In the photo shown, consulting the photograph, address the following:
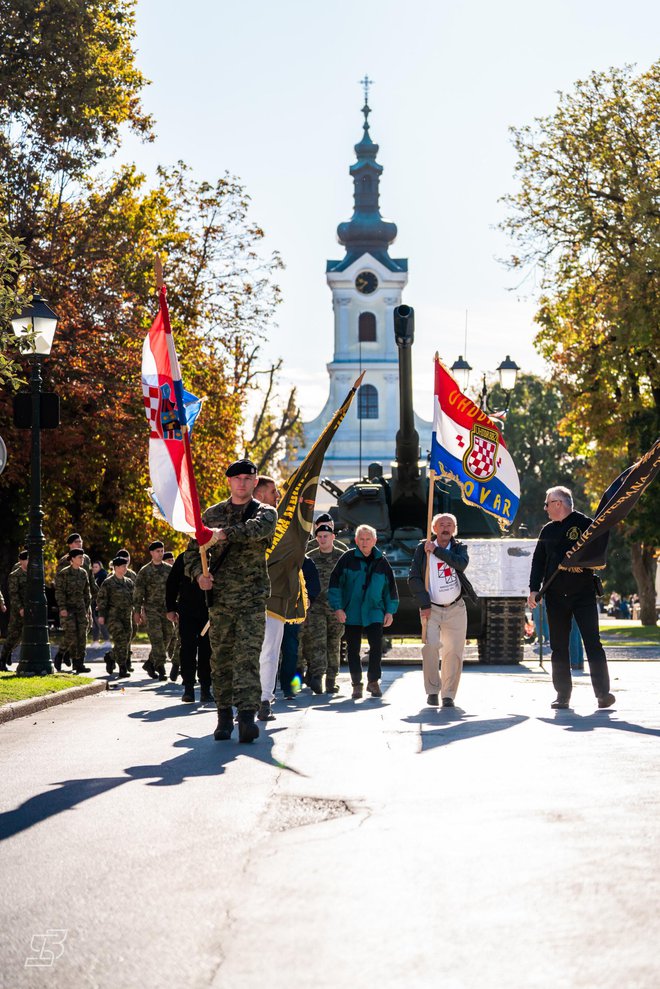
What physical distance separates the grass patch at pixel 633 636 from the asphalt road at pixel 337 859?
847 inches

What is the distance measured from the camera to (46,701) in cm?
1470

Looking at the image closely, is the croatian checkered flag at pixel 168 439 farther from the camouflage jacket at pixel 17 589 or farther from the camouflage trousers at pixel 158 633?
the camouflage jacket at pixel 17 589

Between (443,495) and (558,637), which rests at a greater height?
(443,495)

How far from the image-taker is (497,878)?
5.72 meters

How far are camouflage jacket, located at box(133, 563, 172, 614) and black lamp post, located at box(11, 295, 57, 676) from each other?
1873 millimetres

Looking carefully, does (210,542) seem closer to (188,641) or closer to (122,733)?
(122,733)

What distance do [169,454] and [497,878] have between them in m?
5.27

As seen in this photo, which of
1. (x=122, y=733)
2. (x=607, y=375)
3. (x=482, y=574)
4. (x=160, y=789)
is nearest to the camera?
(x=160, y=789)

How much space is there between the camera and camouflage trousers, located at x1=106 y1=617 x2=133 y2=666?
2064 cm

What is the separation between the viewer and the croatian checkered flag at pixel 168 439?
34.0 feet

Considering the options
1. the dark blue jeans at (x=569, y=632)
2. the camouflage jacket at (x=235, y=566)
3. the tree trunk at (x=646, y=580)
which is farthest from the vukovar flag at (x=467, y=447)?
the tree trunk at (x=646, y=580)

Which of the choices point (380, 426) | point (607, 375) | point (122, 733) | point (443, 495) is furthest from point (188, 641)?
point (380, 426)

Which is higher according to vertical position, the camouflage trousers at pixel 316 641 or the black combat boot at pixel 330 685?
the camouflage trousers at pixel 316 641

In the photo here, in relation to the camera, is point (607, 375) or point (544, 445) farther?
point (544, 445)
